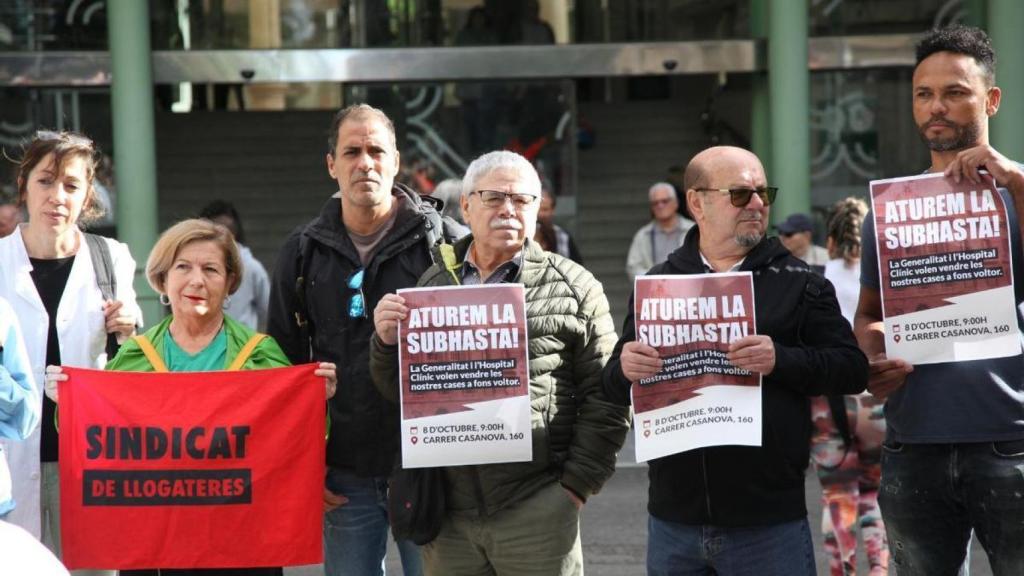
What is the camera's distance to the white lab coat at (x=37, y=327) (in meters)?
5.23

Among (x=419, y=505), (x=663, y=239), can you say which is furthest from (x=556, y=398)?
(x=663, y=239)

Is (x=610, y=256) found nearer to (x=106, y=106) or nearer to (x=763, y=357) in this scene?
(x=106, y=106)

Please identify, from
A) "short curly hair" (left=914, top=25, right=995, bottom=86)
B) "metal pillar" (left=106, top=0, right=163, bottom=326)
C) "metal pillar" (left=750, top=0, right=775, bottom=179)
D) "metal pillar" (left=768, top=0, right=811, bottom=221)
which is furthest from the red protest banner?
"metal pillar" (left=750, top=0, right=775, bottom=179)

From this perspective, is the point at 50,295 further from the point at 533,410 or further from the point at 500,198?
the point at 533,410

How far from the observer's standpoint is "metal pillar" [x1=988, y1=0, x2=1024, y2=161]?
48.0ft

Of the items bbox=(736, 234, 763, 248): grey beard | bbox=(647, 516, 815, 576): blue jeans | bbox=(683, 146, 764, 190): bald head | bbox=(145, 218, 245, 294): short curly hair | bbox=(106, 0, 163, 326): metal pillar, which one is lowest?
bbox=(647, 516, 815, 576): blue jeans

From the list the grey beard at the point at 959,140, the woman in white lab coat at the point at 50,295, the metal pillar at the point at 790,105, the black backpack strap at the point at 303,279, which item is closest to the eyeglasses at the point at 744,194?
the grey beard at the point at 959,140

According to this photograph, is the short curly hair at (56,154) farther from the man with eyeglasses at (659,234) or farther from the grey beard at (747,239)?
the man with eyeglasses at (659,234)

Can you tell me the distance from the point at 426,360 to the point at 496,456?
14.8 inches

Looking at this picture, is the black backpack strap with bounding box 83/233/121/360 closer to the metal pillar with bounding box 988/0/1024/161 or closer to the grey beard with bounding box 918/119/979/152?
the grey beard with bounding box 918/119/979/152

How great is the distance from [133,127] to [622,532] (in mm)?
7250

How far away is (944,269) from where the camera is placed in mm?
4559

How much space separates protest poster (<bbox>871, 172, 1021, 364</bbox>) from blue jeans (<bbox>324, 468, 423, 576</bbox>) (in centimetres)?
186

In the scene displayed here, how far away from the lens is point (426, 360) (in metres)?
4.75
